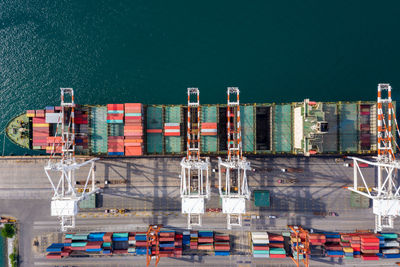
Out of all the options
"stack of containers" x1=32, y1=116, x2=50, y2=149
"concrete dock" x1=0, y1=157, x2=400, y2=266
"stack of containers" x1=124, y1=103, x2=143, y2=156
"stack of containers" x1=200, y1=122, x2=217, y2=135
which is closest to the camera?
"stack of containers" x1=124, y1=103, x2=143, y2=156

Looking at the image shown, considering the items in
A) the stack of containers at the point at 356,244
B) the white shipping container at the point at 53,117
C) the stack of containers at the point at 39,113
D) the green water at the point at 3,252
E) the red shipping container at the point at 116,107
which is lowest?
the green water at the point at 3,252

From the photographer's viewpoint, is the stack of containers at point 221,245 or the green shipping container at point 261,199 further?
the stack of containers at point 221,245

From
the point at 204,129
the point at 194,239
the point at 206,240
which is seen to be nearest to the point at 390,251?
the point at 206,240

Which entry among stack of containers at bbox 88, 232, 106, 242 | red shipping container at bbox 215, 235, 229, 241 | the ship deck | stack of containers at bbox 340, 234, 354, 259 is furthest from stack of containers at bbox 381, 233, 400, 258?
the ship deck

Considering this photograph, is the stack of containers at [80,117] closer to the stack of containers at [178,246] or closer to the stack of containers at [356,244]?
the stack of containers at [178,246]

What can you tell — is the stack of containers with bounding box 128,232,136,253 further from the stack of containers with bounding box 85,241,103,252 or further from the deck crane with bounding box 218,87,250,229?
the deck crane with bounding box 218,87,250,229

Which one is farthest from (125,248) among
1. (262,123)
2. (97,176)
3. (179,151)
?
(262,123)

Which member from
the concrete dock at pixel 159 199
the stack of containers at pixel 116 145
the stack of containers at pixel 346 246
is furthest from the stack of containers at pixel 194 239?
the stack of containers at pixel 346 246
